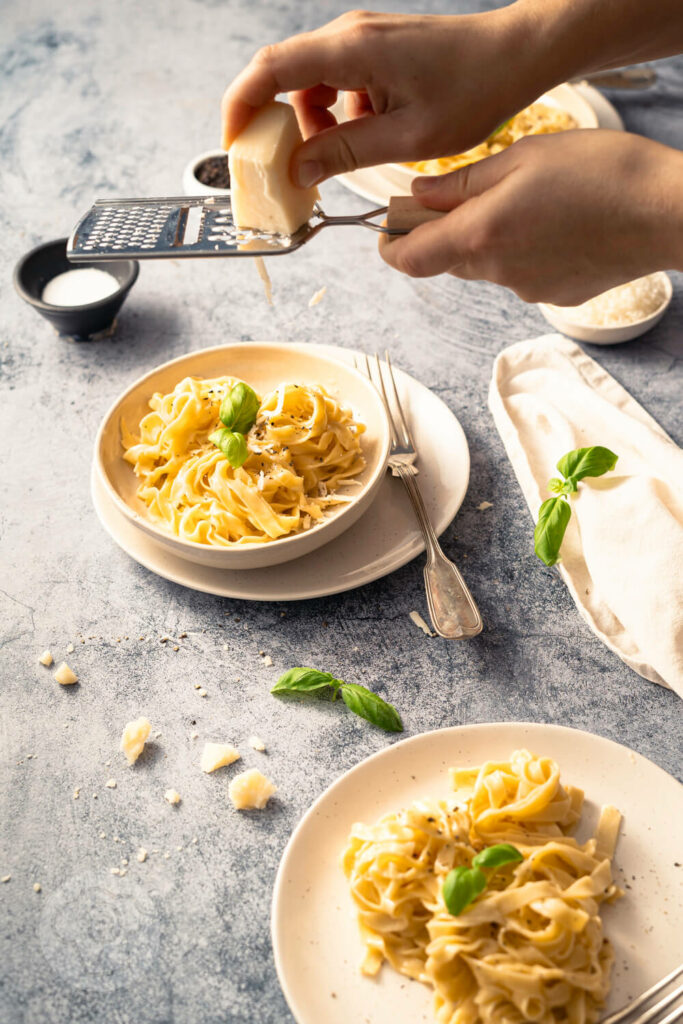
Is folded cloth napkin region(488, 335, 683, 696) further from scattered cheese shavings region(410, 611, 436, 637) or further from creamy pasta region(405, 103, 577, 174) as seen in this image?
creamy pasta region(405, 103, 577, 174)

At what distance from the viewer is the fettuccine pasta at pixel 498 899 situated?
1432mm

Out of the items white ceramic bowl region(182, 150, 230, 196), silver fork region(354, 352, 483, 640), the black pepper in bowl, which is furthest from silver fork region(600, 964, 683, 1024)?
the black pepper in bowl

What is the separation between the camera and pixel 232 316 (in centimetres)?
316

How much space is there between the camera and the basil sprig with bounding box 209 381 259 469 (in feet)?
7.27

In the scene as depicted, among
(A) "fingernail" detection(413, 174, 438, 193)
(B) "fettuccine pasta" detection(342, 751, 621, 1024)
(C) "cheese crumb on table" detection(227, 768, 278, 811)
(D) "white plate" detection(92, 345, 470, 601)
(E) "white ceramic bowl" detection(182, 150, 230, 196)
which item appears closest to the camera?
(B) "fettuccine pasta" detection(342, 751, 621, 1024)

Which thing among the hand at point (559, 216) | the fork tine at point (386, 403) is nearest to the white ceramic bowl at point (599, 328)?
the fork tine at point (386, 403)

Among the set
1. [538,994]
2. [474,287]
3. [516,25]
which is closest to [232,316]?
[474,287]

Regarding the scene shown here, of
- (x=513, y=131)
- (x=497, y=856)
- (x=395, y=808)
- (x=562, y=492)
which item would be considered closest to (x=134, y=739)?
(x=395, y=808)

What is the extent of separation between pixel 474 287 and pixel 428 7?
248 cm

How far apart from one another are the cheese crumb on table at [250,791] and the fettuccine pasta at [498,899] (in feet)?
0.80

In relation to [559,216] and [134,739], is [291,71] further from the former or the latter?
[134,739]

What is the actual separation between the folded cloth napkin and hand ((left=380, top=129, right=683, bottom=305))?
1.83 feet

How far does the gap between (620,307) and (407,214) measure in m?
1.27

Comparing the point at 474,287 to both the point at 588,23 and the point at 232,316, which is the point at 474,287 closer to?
the point at 232,316
